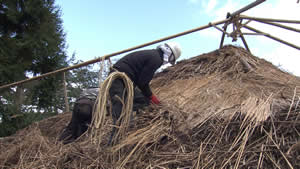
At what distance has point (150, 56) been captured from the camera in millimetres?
3205

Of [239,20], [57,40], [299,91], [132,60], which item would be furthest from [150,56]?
[57,40]

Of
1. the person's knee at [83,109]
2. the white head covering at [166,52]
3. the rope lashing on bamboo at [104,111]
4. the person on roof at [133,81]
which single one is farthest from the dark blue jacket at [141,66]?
the person's knee at [83,109]

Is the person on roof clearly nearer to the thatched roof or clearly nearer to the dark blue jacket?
the dark blue jacket

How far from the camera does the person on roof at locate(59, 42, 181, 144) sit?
301 cm

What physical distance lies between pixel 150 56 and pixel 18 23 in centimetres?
1161

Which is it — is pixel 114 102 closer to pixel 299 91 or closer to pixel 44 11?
pixel 299 91

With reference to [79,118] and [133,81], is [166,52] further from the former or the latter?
[79,118]

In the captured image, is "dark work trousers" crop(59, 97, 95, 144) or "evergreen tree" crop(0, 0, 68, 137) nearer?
"dark work trousers" crop(59, 97, 95, 144)

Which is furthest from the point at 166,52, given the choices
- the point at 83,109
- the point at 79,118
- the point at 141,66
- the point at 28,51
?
the point at 28,51

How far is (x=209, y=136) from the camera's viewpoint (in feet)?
7.49

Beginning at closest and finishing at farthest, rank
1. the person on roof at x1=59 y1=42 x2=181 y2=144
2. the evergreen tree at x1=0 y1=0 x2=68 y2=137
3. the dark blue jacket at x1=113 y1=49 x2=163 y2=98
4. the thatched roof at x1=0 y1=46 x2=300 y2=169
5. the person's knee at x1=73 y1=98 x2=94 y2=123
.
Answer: the thatched roof at x1=0 y1=46 x2=300 y2=169, the person on roof at x1=59 y1=42 x2=181 y2=144, the dark blue jacket at x1=113 y1=49 x2=163 y2=98, the person's knee at x1=73 y1=98 x2=94 y2=123, the evergreen tree at x1=0 y1=0 x2=68 y2=137

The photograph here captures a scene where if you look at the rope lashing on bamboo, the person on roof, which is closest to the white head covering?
the person on roof

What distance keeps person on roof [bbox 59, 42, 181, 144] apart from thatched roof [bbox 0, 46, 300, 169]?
0.98ft

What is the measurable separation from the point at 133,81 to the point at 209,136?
1380 mm
